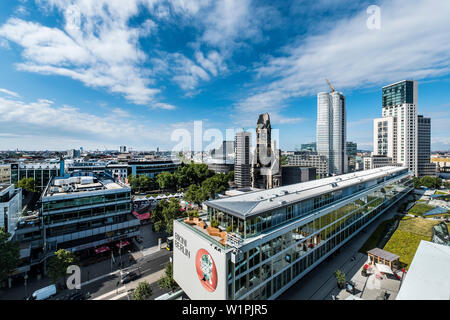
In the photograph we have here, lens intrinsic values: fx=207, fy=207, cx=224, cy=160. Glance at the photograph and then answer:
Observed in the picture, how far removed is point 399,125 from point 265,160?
91.8 metres

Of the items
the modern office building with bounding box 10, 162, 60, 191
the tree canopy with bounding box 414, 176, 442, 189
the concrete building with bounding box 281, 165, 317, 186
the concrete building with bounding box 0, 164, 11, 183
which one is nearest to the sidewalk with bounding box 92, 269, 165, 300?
the modern office building with bounding box 10, 162, 60, 191

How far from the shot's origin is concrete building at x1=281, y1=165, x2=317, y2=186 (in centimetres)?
10031

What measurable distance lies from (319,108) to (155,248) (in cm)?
15526

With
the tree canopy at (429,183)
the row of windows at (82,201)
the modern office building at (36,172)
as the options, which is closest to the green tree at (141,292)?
the row of windows at (82,201)

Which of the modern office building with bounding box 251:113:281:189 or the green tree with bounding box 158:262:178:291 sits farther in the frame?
the modern office building with bounding box 251:113:281:189

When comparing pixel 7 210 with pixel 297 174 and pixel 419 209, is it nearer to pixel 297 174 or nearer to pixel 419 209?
pixel 419 209

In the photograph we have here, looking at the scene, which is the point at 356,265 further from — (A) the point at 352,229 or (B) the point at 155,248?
(B) the point at 155,248

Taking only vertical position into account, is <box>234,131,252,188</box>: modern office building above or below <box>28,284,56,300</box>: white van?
above

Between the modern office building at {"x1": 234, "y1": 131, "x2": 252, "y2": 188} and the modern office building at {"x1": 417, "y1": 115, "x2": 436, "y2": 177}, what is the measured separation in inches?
3985

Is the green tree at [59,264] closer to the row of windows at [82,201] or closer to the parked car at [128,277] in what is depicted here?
the parked car at [128,277]

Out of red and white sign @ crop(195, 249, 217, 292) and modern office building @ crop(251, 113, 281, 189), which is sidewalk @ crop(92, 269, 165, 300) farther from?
modern office building @ crop(251, 113, 281, 189)

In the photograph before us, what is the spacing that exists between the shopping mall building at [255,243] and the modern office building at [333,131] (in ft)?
421
